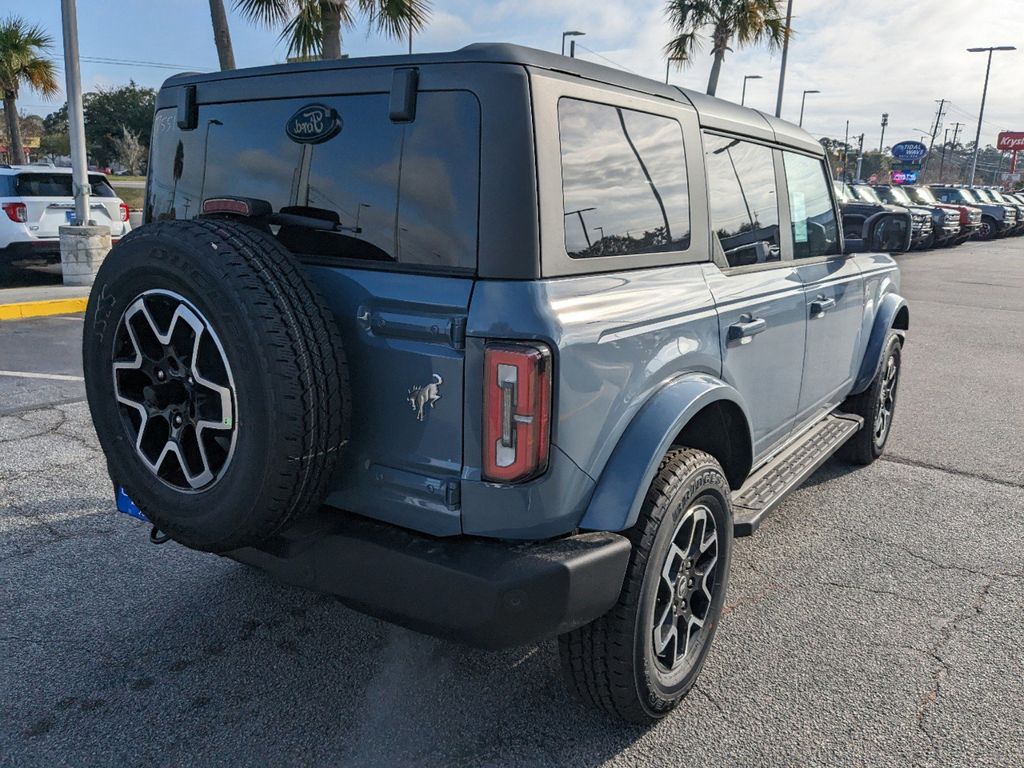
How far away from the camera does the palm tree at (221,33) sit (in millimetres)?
11711

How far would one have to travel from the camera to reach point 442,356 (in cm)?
215

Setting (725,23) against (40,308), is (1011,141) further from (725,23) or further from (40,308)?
(40,308)

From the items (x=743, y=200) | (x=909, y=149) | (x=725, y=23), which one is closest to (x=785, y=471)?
(x=743, y=200)

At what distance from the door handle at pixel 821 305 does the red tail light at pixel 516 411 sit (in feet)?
6.66

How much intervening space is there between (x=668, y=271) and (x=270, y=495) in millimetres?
1398

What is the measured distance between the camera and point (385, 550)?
87.8 inches

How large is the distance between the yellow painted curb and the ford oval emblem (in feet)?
27.3

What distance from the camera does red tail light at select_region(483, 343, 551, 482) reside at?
2064 mm

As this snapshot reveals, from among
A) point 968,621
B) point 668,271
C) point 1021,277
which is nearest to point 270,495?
point 668,271

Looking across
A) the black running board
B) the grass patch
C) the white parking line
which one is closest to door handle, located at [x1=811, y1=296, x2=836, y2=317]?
the black running board

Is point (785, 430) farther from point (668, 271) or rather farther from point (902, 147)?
point (902, 147)

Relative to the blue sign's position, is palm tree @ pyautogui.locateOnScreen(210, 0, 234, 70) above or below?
below

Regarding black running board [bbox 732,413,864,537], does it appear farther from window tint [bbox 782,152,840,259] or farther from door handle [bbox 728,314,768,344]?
window tint [bbox 782,152,840,259]

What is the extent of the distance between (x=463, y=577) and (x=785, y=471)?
1.99 metres
